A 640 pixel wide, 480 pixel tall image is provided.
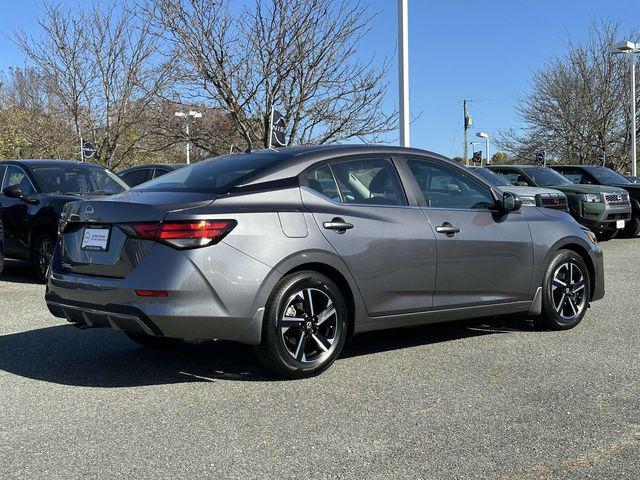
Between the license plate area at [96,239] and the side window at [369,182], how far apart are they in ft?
5.40

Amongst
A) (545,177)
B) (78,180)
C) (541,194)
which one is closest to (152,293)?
(78,180)

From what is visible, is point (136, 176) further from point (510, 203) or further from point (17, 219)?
point (510, 203)

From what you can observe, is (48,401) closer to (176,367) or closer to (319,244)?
(176,367)

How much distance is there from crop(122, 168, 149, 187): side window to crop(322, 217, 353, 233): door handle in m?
11.4

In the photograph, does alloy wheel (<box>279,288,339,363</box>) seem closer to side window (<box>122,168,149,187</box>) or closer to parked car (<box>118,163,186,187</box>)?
parked car (<box>118,163,186,187</box>)

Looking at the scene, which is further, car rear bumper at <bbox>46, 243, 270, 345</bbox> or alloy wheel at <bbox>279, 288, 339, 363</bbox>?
alloy wheel at <bbox>279, 288, 339, 363</bbox>

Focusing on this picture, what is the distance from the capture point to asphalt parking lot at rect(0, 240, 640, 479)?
3.48 metres

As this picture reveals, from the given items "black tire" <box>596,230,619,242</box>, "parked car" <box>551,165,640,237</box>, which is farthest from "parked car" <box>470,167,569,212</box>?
"parked car" <box>551,165,640,237</box>

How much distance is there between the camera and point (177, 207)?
453cm

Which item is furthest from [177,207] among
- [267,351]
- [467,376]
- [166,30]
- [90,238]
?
[166,30]

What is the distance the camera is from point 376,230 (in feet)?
17.0

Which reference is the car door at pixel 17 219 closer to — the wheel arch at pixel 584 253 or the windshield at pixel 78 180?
the windshield at pixel 78 180

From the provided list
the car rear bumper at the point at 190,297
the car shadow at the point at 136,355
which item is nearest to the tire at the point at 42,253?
the car shadow at the point at 136,355

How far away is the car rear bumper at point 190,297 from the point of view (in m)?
4.40
